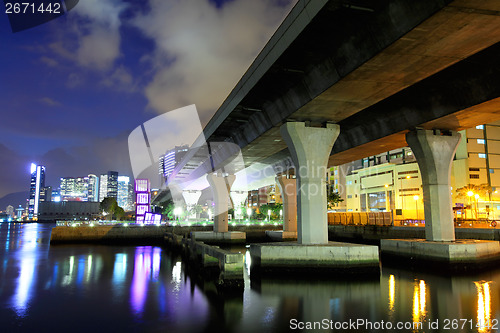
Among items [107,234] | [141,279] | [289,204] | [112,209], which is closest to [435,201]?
[141,279]

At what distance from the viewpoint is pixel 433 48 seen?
14930 mm

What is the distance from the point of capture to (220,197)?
56062 mm

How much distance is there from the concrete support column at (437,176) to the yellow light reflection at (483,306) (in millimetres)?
8106

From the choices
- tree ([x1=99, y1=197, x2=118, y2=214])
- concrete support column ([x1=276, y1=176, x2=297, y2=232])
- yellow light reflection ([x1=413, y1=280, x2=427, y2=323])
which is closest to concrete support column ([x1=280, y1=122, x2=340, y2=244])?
yellow light reflection ([x1=413, y1=280, x2=427, y2=323])

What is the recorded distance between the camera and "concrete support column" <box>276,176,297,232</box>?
2226 inches

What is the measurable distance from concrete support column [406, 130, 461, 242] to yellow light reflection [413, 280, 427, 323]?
8.12 meters

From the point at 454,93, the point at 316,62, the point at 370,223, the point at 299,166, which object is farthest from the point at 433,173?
the point at 370,223

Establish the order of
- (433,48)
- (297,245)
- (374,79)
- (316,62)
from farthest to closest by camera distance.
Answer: (297,245) < (316,62) < (374,79) < (433,48)

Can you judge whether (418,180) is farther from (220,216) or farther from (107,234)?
(107,234)

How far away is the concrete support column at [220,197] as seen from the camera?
55675 millimetres

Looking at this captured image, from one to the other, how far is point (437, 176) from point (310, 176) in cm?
1114

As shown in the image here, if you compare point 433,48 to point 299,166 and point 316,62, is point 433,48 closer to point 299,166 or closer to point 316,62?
point 316,62

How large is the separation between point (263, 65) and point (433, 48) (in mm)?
8805

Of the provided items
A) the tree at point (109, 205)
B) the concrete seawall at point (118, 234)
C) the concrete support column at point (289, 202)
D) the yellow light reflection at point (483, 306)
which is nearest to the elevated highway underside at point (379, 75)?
the yellow light reflection at point (483, 306)
